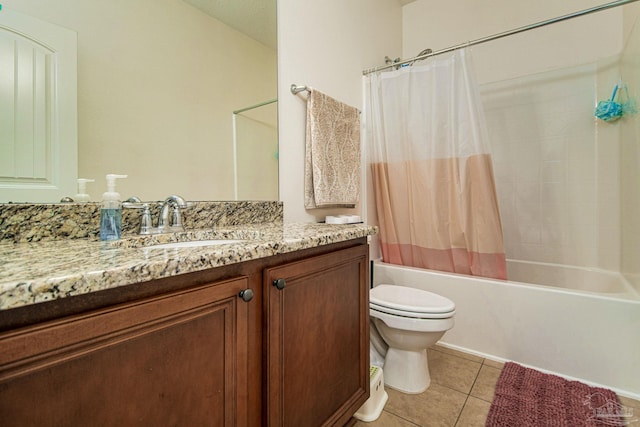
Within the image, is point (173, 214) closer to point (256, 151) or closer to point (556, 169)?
point (256, 151)

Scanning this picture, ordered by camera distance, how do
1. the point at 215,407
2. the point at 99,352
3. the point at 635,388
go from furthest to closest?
the point at 635,388 < the point at 215,407 < the point at 99,352

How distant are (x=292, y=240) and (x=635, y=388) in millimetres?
1770

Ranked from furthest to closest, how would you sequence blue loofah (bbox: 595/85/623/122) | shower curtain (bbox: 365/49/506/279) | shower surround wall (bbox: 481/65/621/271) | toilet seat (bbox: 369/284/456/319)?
shower surround wall (bbox: 481/65/621/271), blue loofah (bbox: 595/85/623/122), shower curtain (bbox: 365/49/506/279), toilet seat (bbox: 369/284/456/319)

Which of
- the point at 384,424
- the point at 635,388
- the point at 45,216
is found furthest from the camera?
the point at 635,388

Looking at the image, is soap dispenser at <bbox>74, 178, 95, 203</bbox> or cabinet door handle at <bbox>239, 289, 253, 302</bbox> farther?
soap dispenser at <bbox>74, 178, 95, 203</bbox>

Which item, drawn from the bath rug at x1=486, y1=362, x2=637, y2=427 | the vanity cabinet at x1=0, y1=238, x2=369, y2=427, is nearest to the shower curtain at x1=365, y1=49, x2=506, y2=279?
the bath rug at x1=486, y1=362, x2=637, y2=427

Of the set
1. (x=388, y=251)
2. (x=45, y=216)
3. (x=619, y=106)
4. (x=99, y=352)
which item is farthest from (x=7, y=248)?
(x=619, y=106)

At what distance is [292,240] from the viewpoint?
2.76 feet

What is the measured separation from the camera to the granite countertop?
42 centimetres

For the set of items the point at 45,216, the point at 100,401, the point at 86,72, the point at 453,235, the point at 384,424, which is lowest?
the point at 384,424

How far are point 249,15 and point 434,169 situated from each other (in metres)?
1.33

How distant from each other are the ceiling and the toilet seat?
1372mm

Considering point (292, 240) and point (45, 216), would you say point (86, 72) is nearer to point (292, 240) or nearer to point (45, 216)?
point (45, 216)

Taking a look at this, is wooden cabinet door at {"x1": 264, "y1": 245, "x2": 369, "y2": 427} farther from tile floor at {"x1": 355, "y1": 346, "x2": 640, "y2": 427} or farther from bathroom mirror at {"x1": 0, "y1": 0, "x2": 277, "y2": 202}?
bathroom mirror at {"x1": 0, "y1": 0, "x2": 277, "y2": 202}
